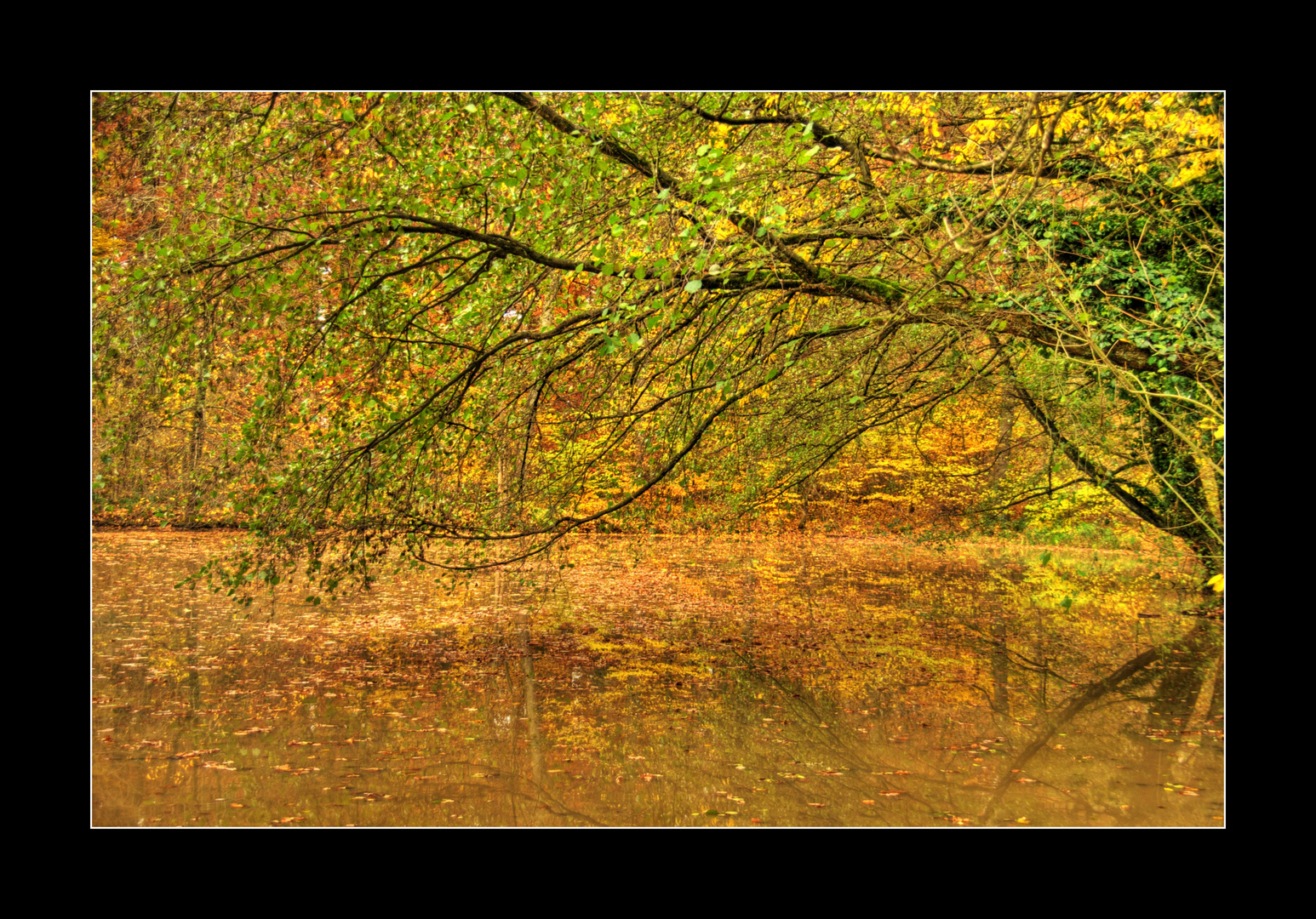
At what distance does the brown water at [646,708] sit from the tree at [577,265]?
1.21 meters

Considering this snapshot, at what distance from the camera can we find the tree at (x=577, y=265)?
12.0 feet

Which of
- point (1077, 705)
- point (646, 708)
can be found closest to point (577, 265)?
point (646, 708)

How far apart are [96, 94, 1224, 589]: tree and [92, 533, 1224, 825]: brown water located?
121 centimetres

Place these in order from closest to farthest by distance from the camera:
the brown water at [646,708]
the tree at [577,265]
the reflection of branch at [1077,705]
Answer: the tree at [577,265] < the brown water at [646,708] < the reflection of branch at [1077,705]

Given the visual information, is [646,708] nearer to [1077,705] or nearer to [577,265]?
[1077,705]

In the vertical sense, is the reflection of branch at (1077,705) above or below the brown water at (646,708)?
below

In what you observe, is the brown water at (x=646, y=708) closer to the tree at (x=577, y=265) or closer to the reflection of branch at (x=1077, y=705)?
the reflection of branch at (x=1077, y=705)

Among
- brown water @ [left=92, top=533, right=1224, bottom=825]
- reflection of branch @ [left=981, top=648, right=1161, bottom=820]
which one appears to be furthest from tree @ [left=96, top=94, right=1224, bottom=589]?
reflection of branch @ [left=981, top=648, right=1161, bottom=820]

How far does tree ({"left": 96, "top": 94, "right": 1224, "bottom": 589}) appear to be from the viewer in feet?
12.0

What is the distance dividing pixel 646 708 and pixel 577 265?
3.31 meters

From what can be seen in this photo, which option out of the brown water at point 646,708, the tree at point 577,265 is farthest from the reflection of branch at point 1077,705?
the tree at point 577,265

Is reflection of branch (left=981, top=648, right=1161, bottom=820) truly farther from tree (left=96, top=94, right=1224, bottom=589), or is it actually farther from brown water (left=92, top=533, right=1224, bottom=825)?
tree (left=96, top=94, right=1224, bottom=589)

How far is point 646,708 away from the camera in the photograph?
18.9ft
